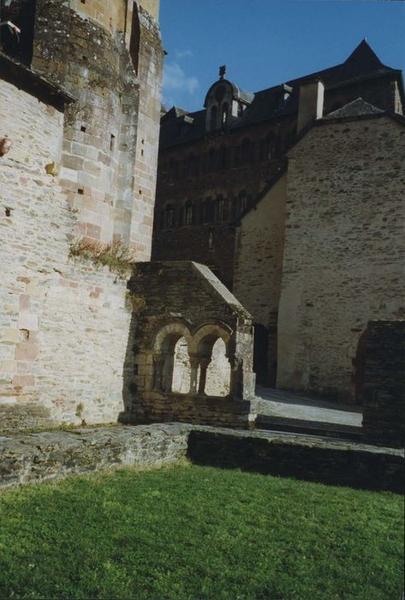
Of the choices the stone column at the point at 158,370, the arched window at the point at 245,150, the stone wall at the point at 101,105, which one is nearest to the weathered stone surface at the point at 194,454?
the stone column at the point at 158,370

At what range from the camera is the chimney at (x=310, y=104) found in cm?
2219

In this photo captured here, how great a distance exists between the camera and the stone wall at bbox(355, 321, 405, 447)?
35.9 ft

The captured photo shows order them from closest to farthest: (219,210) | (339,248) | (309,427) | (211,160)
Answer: (309,427)
(339,248)
(219,210)
(211,160)

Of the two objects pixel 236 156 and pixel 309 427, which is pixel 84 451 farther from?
pixel 236 156

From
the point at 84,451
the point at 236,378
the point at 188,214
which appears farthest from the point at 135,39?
the point at 188,214

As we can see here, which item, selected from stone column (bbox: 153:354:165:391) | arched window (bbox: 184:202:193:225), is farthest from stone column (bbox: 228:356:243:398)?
arched window (bbox: 184:202:193:225)

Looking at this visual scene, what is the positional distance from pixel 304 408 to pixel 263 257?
26.7 feet

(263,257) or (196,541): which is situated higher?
(263,257)

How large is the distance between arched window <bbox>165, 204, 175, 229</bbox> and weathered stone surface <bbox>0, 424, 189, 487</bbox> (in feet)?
78.9

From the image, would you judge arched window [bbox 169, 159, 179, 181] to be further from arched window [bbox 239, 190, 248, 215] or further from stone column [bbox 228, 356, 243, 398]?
stone column [bbox 228, 356, 243, 398]

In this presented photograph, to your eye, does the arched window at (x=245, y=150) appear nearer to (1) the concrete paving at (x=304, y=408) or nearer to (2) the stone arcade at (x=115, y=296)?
(2) the stone arcade at (x=115, y=296)

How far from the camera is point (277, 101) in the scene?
31.1 meters

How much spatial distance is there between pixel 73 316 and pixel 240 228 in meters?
12.8

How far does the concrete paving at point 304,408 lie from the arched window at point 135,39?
9203mm
